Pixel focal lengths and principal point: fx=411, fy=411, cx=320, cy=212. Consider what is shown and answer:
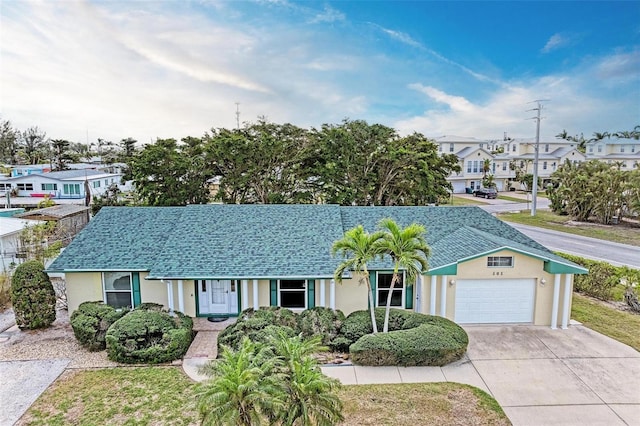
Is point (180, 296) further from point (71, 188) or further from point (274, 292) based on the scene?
point (71, 188)

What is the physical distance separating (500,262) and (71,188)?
144 feet

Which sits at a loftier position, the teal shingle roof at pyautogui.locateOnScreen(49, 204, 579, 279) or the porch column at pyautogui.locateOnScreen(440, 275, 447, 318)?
the teal shingle roof at pyautogui.locateOnScreen(49, 204, 579, 279)

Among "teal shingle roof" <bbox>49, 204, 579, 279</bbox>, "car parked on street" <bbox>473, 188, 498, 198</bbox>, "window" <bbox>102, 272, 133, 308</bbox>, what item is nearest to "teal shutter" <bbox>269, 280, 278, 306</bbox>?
"teal shingle roof" <bbox>49, 204, 579, 279</bbox>

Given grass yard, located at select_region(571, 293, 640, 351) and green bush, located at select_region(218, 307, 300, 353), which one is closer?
green bush, located at select_region(218, 307, 300, 353)

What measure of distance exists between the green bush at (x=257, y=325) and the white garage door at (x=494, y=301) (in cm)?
588

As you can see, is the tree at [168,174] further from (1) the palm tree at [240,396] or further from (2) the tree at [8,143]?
(2) the tree at [8,143]

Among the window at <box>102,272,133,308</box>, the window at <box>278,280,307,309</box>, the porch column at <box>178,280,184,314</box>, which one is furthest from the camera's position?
the window at <box>102,272,133,308</box>

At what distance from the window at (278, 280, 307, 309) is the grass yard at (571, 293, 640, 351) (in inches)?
388

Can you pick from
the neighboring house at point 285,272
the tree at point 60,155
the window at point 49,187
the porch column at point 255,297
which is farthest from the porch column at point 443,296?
the tree at point 60,155

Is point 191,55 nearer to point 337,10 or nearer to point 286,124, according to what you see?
point 337,10

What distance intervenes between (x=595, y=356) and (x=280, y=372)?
1007 cm

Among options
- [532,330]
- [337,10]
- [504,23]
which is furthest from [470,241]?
[337,10]

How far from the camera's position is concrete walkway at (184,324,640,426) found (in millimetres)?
9445

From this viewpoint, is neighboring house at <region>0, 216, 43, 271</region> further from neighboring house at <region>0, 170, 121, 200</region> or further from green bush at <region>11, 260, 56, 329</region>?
neighboring house at <region>0, 170, 121, 200</region>
